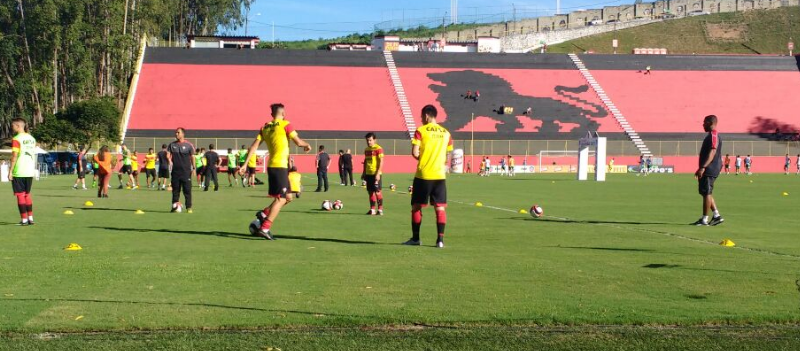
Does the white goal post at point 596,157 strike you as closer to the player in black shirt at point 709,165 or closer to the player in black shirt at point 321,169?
the player in black shirt at point 321,169

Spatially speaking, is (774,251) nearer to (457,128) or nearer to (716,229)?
(716,229)

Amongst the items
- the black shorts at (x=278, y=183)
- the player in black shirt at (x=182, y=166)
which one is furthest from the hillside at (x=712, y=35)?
the black shorts at (x=278, y=183)

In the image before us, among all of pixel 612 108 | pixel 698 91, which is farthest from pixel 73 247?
pixel 698 91

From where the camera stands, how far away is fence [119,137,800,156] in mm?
67062

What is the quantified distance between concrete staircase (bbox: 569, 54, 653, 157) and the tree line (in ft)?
124

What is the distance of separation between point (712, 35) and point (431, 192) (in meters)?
114

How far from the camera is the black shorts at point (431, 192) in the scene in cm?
1244

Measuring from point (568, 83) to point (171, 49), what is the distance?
3410cm

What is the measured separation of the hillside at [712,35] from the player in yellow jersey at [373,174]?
305ft

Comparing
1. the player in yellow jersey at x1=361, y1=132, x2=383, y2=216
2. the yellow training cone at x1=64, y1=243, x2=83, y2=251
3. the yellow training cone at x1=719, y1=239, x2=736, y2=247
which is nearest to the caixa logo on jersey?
the player in yellow jersey at x1=361, y1=132, x2=383, y2=216

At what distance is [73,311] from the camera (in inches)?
281

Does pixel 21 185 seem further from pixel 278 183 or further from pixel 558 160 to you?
pixel 558 160

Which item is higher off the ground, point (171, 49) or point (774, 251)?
point (171, 49)

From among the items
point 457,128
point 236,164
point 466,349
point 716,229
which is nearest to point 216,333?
point 466,349
